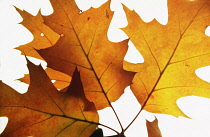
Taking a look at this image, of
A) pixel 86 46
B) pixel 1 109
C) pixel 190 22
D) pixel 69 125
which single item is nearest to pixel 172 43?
pixel 190 22

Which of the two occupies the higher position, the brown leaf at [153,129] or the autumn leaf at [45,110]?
the brown leaf at [153,129]

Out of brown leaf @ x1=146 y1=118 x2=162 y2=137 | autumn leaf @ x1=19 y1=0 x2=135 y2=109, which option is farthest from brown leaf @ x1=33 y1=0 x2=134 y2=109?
brown leaf @ x1=146 y1=118 x2=162 y2=137

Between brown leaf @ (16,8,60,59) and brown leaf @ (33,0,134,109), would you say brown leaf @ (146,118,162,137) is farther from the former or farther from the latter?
brown leaf @ (16,8,60,59)

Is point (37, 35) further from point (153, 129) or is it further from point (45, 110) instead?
point (153, 129)

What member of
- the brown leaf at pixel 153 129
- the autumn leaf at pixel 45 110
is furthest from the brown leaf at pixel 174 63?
the autumn leaf at pixel 45 110

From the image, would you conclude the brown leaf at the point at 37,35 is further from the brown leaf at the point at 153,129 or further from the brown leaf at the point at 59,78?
the brown leaf at the point at 153,129

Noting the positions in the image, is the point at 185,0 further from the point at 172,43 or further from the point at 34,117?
the point at 34,117

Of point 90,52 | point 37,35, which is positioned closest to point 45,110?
point 90,52

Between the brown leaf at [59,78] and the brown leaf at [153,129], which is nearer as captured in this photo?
the brown leaf at [153,129]
